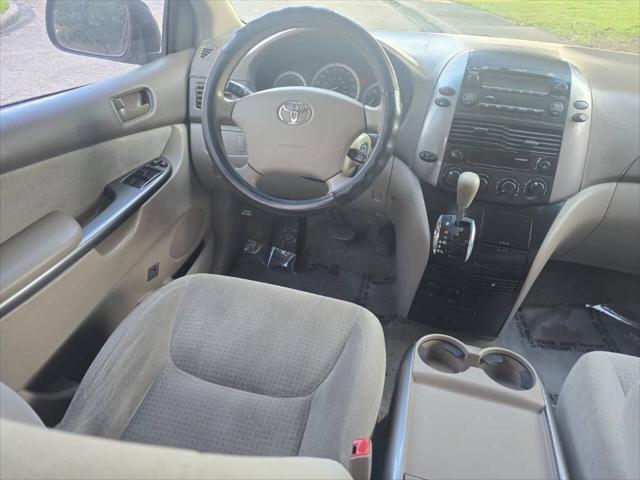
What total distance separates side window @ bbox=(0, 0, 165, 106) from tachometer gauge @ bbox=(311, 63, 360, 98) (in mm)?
567

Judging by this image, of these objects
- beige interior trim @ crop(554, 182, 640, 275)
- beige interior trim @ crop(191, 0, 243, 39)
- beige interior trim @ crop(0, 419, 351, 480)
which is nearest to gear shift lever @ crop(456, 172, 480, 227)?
beige interior trim @ crop(554, 182, 640, 275)

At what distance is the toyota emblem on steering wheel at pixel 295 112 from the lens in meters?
A: 1.36

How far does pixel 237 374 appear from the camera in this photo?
1.10m

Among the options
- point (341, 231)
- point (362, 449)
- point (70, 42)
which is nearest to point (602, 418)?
point (362, 449)

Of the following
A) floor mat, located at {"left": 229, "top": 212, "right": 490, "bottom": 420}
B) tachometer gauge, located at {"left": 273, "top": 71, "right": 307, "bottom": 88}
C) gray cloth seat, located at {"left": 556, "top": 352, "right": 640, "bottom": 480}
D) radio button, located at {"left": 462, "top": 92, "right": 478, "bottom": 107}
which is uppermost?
radio button, located at {"left": 462, "top": 92, "right": 478, "bottom": 107}

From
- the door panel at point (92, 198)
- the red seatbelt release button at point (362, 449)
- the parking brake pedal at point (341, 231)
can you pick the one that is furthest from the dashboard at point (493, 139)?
the red seatbelt release button at point (362, 449)

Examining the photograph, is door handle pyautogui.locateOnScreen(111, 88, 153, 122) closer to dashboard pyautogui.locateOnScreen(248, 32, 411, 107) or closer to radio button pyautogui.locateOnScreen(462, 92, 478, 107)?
dashboard pyautogui.locateOnScreen(248, 32, 411, 107)

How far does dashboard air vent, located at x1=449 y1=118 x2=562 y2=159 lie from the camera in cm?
148

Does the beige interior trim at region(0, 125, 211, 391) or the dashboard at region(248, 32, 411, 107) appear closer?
the beige interior trim at region(0, 125, 211, 391)

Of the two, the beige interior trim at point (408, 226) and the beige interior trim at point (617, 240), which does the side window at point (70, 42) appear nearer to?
the beige interior trim at point (408, 226)

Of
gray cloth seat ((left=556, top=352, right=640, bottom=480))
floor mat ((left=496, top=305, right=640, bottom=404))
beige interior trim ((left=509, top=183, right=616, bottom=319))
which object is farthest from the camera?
floor mat ((left=496, top=305, right=640, bottom=404))

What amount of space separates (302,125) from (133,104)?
0.55 metres

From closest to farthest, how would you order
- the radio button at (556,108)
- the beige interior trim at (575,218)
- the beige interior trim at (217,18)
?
the radio button at (556,108)
the beige interior trim at (575,218)
the beige interior trim at (217,18)

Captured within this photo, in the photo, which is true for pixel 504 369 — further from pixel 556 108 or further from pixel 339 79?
pixel 339 79
